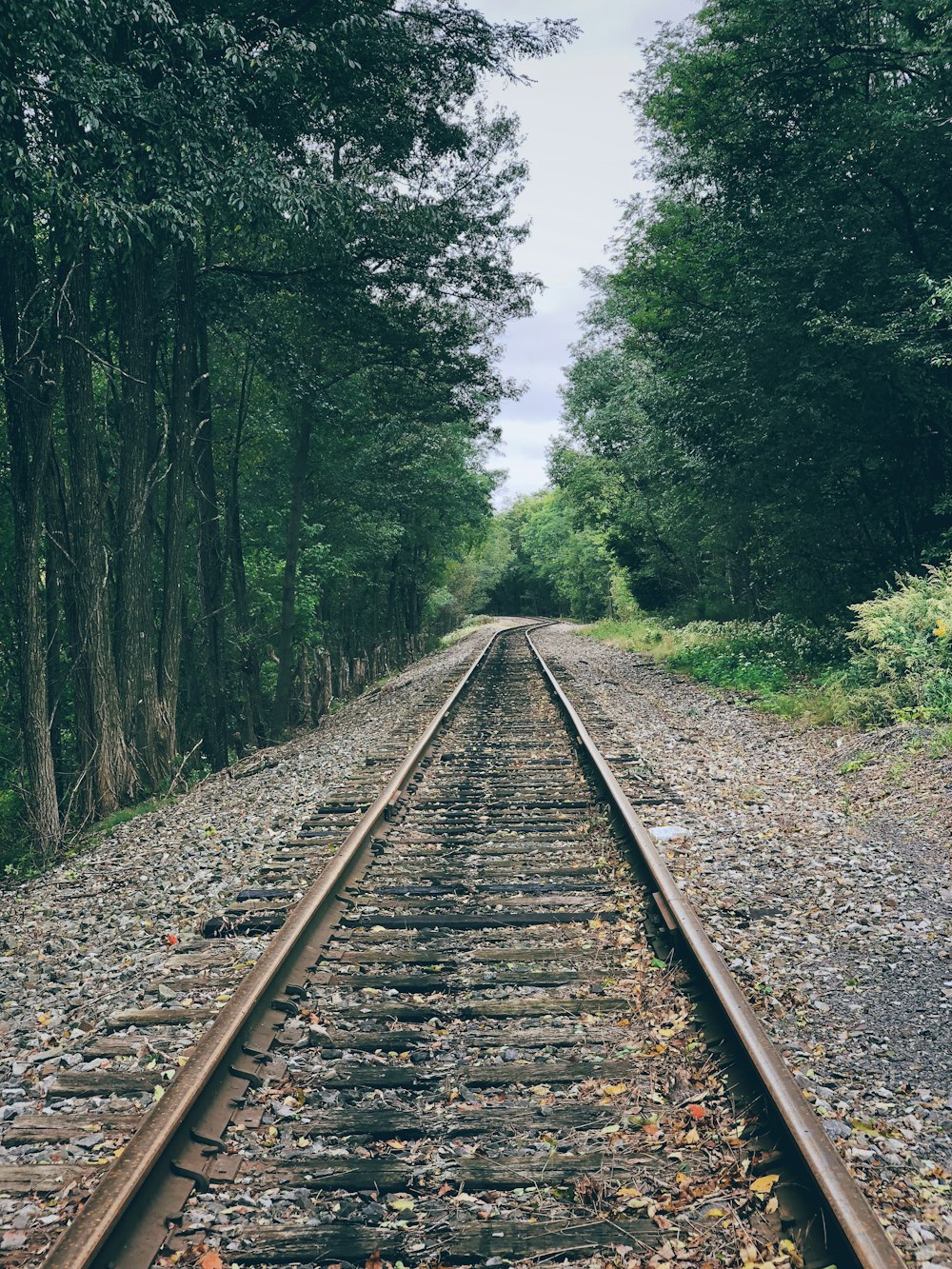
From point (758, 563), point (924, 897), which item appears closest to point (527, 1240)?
point (924, 897)

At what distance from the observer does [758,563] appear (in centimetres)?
1823

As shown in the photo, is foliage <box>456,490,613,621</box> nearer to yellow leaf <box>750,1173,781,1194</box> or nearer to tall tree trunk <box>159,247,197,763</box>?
tall tree trunk <box>159,247,197,763</box>

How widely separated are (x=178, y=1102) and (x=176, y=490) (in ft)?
30.8

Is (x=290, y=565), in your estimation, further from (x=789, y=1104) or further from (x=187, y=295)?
(x=789, y=1104)

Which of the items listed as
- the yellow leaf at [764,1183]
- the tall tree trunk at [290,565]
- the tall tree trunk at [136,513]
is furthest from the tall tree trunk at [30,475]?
the tall tree trunk at [290,565]

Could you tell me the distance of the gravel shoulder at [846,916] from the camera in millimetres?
2742

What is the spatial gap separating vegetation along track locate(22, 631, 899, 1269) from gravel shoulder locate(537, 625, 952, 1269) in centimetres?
26

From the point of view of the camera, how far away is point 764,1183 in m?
2.51

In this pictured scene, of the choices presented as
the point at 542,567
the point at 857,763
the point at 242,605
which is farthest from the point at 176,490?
the point at 542,567

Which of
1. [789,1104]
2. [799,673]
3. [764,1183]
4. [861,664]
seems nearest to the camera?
[764,1183]

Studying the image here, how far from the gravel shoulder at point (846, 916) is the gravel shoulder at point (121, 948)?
8.19 feet

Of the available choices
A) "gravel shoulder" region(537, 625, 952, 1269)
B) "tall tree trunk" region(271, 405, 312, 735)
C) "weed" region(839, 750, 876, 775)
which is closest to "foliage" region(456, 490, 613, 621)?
"tall tree trunk" region(271, 405, 312, 735)

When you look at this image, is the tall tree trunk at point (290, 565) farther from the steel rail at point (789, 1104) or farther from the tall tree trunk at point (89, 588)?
the steel rail at point (789, 1104)

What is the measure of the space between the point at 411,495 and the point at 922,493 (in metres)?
14.3
